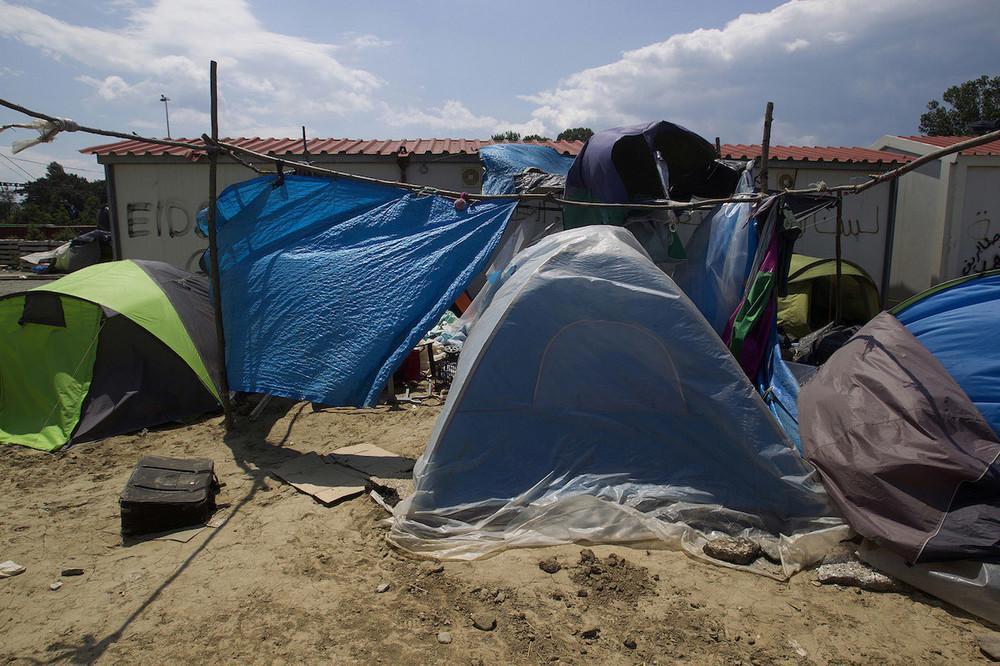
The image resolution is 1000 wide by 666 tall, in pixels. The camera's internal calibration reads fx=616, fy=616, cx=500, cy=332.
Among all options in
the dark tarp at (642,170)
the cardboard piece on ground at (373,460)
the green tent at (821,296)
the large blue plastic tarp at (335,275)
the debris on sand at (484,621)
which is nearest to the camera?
the debris on sand at (484,621)

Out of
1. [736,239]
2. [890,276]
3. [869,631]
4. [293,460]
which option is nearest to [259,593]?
[293,460]

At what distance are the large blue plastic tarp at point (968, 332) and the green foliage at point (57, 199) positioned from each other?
121 ft

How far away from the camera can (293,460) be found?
207 inches

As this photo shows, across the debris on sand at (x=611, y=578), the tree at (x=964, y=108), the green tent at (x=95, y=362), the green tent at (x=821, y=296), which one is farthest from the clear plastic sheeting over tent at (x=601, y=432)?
the tree at (x=964, y=108)

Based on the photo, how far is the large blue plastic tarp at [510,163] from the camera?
8.63 m

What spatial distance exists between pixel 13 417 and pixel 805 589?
685 centimetres

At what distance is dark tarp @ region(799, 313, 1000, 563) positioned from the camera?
322 cm

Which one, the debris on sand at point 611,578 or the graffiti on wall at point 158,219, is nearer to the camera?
the debris on sand at point 611,578

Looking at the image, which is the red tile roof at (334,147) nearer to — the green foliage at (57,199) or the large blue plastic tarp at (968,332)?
the large blue plastic tarp at (968,332)

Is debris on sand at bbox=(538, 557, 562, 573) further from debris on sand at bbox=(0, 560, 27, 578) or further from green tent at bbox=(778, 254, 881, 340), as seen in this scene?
green tent at bbox=(778, 254, 881, 340)

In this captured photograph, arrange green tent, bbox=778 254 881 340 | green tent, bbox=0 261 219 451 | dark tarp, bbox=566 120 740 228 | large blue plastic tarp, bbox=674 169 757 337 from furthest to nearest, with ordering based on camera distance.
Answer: green tent, bbox=778 254 881 340 < dark tarp, bbox=566 120 740 228 < green tent, bbox=0 261 219 451 < large blue plastic tarp, bbox=674 169 757 337

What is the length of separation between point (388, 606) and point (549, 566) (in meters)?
0.91

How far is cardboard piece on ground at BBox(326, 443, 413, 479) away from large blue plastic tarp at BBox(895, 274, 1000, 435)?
151 inches

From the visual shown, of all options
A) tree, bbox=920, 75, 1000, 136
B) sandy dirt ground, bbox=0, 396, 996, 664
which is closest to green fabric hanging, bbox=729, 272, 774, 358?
sandy dirt ground, bbox=0, 396, 996, 664
